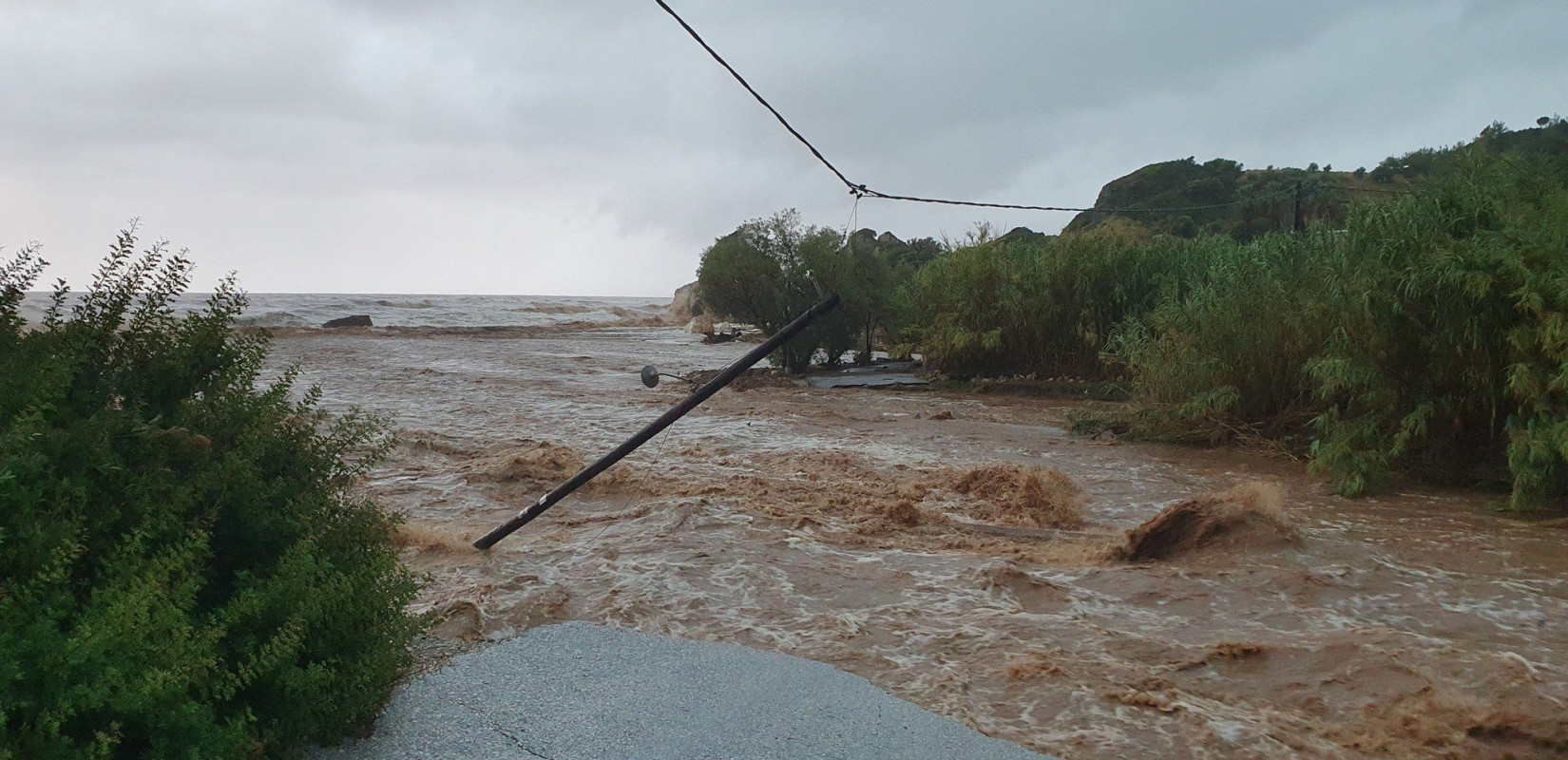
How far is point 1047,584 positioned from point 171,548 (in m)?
4.26

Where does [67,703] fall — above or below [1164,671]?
above

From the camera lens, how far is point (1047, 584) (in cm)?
555

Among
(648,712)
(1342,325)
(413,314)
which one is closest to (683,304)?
(413,314)

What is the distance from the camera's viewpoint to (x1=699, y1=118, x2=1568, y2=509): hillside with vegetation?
7270 millimetres

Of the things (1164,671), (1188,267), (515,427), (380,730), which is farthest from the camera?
(1188,267)

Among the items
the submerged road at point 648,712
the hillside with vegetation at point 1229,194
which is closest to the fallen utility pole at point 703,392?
the submerged road at point 648,712

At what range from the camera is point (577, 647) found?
4.32 m

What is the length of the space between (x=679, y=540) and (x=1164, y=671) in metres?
3.08

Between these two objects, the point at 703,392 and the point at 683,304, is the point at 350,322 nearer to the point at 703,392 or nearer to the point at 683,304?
the point at 683,304

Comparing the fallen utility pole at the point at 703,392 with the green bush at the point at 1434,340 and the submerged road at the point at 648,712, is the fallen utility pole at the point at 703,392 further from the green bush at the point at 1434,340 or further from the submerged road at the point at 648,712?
the green bush at the point at 1434,340

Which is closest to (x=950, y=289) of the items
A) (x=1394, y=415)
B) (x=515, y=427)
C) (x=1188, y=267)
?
(x=1188, y=267)

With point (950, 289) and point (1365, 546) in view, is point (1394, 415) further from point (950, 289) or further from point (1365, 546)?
point (950, 289)

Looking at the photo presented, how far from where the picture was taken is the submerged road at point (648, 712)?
329 centimetres

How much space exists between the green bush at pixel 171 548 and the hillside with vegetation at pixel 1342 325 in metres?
7.52
